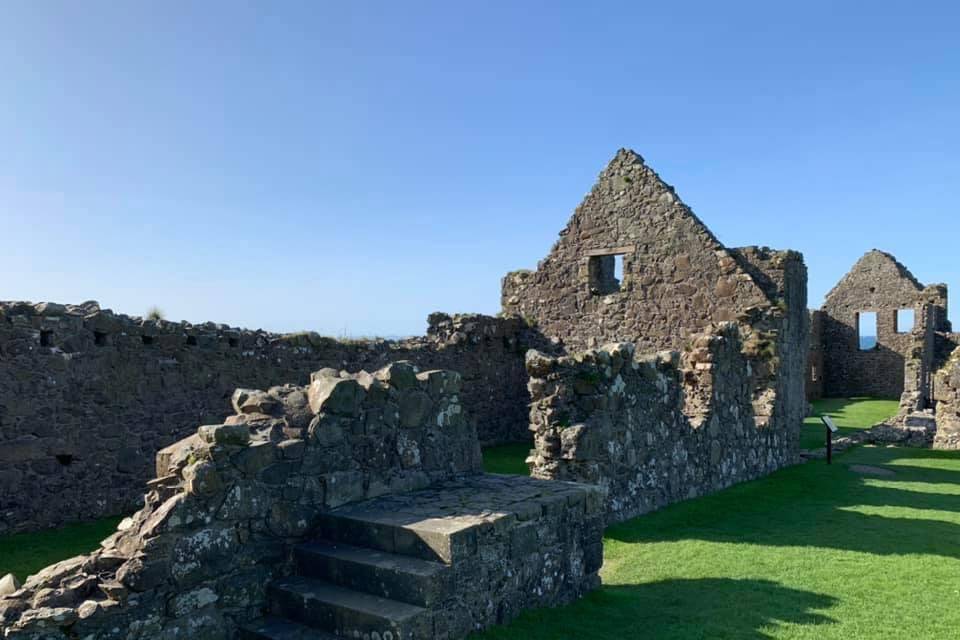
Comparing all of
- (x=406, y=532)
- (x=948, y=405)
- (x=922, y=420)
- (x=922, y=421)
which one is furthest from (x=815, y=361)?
(x=406, y=532)

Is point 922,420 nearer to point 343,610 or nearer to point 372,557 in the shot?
point 372,557

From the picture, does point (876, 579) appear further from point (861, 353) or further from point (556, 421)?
point (861, 353)

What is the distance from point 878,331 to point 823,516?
26317 mm

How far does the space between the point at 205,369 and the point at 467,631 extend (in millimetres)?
6911

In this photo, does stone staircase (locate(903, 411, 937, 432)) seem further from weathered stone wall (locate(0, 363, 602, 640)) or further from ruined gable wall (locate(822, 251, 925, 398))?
weathered stone wall (locate(0, 363, 602, 640))

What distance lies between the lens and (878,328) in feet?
105

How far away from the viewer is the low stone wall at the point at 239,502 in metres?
4.32

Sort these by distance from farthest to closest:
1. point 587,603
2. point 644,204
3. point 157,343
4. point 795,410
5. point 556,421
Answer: point 644,204, point 795,410, point 157,343, point 556,421, point 587,603

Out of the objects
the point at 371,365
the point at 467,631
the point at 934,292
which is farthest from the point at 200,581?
the point at 934,292

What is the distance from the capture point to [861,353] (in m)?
32.2

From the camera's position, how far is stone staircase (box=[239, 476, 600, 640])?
14.9 feet

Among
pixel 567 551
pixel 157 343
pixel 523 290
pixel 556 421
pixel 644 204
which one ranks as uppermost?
pixel 644 204

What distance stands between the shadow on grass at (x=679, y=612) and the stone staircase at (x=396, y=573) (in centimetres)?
42

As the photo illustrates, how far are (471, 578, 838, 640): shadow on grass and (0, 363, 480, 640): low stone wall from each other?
1647 mm
